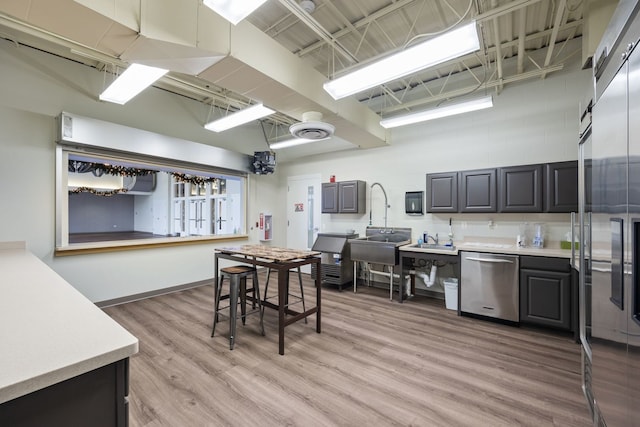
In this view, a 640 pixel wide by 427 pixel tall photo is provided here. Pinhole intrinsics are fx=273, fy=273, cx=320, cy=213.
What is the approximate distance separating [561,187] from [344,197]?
10.1 ft

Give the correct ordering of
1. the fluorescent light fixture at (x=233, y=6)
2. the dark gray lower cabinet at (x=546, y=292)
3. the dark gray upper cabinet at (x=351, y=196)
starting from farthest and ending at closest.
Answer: the dark gray upper cabinet at (x=351, y=196), the dark gray lower cabinet at (x=546, y=292), the fluorescent light fixture at (x=233, y=6)

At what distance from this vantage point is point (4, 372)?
691 millimetres

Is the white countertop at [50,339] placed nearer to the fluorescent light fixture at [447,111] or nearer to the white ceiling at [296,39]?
the white ceiling at [296,39]

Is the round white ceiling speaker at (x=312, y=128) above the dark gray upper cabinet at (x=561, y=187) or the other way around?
above

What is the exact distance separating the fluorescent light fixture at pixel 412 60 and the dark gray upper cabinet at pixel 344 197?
235 centimetres

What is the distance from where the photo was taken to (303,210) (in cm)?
620

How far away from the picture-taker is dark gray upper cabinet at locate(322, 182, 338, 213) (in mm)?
5289

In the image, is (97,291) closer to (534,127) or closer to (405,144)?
(405,144)

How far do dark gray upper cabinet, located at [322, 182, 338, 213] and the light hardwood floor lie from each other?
7.49 ft

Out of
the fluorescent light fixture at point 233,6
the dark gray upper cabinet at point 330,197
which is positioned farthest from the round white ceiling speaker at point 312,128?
the dark gray upper cabinet at point 330,197

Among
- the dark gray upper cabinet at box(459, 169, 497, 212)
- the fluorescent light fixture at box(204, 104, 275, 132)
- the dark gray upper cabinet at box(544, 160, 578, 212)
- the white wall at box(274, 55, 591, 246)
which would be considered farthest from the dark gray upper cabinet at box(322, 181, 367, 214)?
the dark gray upper cabinet at box(544, 160, 578, 212)

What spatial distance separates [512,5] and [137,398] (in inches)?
168

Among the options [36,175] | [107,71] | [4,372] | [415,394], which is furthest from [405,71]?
[36,175]

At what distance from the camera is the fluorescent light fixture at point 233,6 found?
5.57 feet
